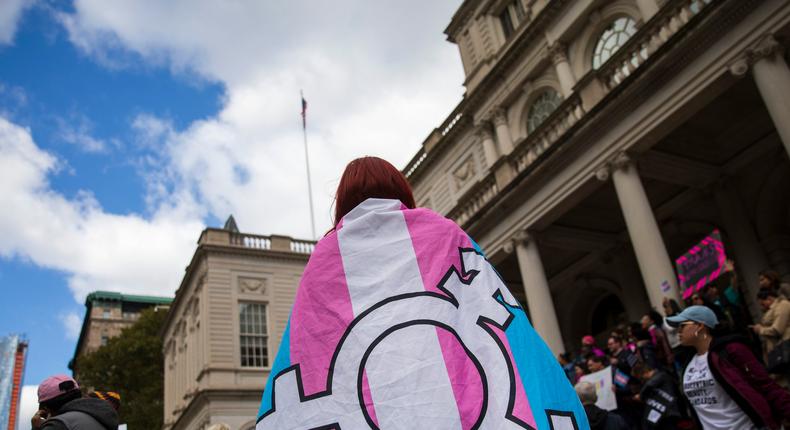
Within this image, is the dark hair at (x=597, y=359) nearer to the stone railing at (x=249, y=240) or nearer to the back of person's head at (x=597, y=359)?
the back of person's head at (x=597, y=359)

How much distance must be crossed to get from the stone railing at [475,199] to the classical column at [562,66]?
3294 mm

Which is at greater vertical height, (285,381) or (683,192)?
(683,192)

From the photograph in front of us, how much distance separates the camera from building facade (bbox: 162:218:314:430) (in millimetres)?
28328

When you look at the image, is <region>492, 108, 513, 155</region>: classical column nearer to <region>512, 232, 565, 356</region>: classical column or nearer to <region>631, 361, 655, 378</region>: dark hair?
<region>512, 232, 565, 356</region>: classical column

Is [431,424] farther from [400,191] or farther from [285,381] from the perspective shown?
[400,191]

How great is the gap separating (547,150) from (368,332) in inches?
547

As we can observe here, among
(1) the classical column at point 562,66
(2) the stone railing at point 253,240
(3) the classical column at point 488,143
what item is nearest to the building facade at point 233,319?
(2) the stone railing at point 253,240

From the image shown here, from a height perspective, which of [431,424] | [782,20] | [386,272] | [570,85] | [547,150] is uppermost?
[570,85]

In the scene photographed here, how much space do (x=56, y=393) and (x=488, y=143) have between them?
1746 centimetres

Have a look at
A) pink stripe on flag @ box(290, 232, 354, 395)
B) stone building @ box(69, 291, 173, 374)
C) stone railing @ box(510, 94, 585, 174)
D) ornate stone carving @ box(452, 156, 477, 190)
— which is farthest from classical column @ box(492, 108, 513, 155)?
stone building @ box(69, 291, 173, 374)

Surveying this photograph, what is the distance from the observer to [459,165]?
2252 cm

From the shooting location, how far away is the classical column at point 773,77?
1026 centimetres

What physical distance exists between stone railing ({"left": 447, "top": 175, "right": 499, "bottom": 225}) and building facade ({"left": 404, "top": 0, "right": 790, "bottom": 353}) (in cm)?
5

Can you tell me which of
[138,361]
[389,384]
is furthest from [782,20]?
[138,361]
